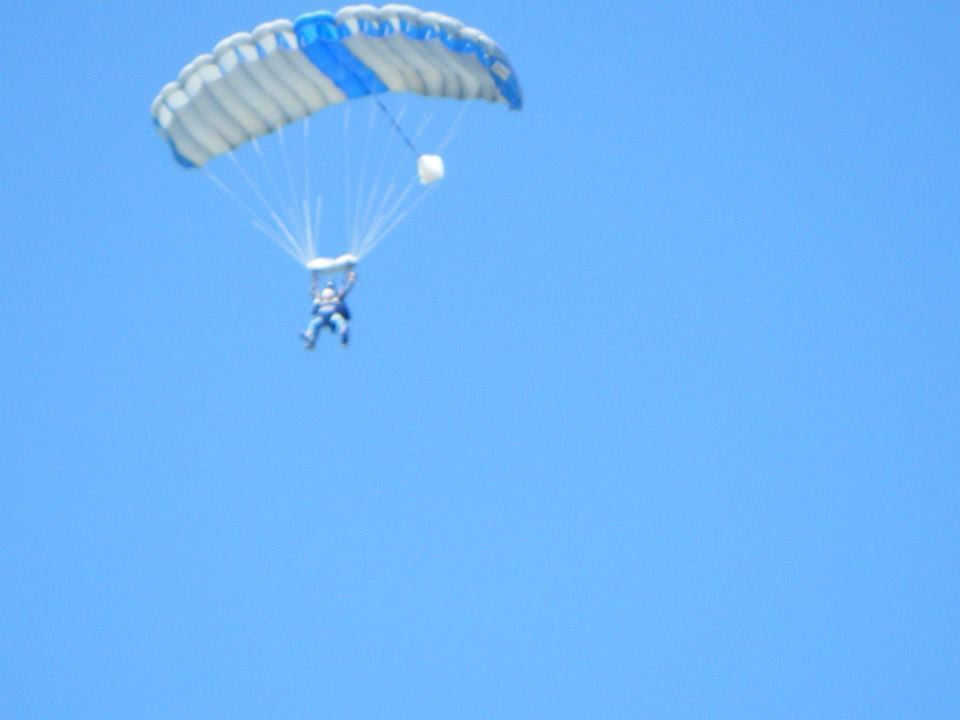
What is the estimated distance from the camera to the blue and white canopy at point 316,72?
2803 cm

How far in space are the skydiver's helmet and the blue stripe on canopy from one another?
77.8 inches

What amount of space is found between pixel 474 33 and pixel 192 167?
3456 millimetres

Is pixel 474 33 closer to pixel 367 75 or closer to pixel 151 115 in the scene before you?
pixel 367 75

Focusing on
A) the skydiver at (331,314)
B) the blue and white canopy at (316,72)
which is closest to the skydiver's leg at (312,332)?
the skydiver at (331,314)

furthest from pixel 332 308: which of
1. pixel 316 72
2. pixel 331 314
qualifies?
pixel 316 72

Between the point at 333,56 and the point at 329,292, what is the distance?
8.04 feet

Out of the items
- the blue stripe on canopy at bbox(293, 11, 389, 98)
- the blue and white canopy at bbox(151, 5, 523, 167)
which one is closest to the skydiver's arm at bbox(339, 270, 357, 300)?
the blue and white canopy at bbox(151, 5, 523, 167)

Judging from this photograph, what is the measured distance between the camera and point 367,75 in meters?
28.7

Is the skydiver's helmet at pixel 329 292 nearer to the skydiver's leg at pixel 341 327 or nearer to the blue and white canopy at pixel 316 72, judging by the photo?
the skydiver's leg at pixel 341 327

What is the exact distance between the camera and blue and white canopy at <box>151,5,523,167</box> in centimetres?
2803

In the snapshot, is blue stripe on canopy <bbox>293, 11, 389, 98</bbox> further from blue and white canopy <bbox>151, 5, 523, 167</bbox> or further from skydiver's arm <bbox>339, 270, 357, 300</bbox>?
skydiver's arm <bbox>339, 270, 357, 300</bbox>

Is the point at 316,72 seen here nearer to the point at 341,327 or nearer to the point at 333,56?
the point at 333,56

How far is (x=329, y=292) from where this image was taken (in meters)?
29.0

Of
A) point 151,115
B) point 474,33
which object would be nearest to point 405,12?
point 474,33
